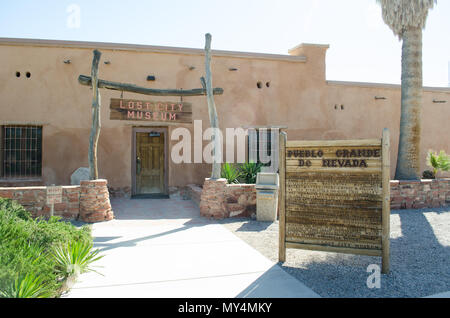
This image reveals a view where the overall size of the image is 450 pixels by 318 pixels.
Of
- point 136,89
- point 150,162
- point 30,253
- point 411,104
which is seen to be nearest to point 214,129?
point 136,89

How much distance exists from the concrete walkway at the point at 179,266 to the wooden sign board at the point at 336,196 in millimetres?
716

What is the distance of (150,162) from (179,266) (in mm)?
7349

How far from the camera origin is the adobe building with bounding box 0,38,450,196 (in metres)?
10.2

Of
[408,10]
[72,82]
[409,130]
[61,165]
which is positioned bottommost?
[61,165]

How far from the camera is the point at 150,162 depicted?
37.0ft

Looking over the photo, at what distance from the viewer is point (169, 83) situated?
11.1 m

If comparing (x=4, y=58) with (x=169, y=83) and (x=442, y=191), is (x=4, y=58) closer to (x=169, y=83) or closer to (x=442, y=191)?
(x=169, y=83)

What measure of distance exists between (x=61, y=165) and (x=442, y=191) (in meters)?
11.6

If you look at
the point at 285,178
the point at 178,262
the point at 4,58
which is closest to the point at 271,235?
the point at 285,178

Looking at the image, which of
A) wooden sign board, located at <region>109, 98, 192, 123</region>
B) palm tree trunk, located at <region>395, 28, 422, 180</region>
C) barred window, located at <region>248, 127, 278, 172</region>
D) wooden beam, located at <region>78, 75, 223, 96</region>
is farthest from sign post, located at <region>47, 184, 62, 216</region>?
palm tree trunk, located at <region>395, 28, 422, 180</region>

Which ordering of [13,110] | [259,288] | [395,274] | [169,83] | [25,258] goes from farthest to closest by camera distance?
[169,83] → [13,110] → [395,274] → [259,288] → [25,258]

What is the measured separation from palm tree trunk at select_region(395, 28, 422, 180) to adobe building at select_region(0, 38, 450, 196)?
290cm

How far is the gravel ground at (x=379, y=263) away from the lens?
3.73 meters

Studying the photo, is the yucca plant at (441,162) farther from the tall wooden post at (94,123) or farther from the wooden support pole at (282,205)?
the tall wooden post at (94,123)
